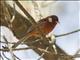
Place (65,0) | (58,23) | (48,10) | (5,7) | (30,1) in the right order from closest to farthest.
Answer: (5,7) → (30,1) → (48,10) → (58,23) → (65,0)

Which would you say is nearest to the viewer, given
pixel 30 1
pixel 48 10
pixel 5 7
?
pixel 5 7

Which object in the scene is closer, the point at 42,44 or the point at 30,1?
the point at 42,44

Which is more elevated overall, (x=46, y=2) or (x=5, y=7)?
(x=5, y=7)

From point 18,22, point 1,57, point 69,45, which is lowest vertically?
point 69,45

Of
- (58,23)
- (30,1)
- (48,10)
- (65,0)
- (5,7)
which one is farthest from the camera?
(65,0)

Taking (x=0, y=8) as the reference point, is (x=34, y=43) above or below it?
below

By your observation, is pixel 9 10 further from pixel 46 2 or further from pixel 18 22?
pixel 46 2

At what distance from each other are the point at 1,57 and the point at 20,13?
209 mm

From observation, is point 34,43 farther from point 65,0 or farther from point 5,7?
point 65,0

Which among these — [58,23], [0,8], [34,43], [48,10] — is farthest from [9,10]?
[58,23]

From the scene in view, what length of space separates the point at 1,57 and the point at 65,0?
0.94m

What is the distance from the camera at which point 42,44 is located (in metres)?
1.44

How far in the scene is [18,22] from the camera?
4.61ft

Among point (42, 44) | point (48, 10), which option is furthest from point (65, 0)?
point (42, 44)
